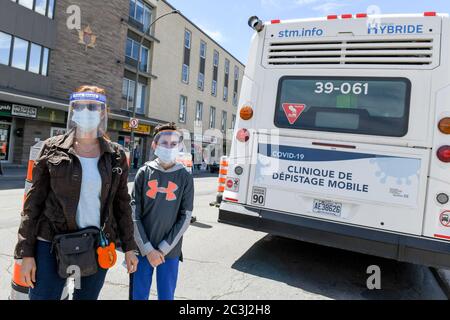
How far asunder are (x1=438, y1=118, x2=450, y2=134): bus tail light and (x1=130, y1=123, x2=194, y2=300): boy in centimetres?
303

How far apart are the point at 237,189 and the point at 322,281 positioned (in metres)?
1.66

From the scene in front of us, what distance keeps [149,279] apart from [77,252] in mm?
1051

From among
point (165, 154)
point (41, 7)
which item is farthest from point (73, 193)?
point (41, 7)

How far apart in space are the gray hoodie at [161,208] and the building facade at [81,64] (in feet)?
52.2

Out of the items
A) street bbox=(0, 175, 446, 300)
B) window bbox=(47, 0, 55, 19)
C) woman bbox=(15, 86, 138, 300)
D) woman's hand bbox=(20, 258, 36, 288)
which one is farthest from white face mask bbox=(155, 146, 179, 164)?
window bbox=(47, 0, 55, 19)

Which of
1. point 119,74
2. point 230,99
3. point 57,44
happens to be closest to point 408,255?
point 57,44

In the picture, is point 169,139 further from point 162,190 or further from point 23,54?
point 23,54

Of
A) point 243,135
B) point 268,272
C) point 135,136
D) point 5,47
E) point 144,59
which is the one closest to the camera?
point 268,272

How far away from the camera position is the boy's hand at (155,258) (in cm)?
289

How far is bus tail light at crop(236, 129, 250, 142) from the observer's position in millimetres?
5086

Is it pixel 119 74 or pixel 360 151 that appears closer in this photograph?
pixel 360 151

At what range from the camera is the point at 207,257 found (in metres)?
5.37

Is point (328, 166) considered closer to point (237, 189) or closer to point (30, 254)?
point (237, 189)

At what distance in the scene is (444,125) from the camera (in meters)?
4.12
